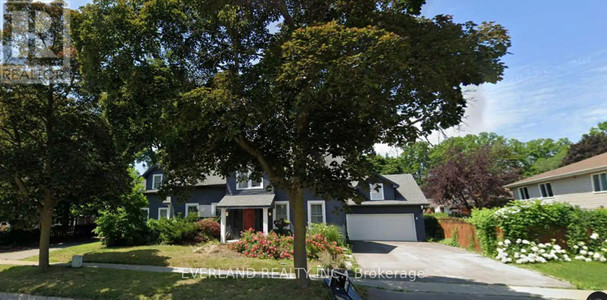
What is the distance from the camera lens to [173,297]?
A: 24.3 ft

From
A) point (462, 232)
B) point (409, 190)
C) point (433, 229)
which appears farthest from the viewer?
point (433, 229)

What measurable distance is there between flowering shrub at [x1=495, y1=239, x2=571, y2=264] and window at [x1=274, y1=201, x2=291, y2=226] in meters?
11.6

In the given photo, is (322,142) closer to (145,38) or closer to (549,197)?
(145,38)

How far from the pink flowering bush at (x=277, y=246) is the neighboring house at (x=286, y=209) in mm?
4672

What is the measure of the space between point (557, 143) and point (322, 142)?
242ft

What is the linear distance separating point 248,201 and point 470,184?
61.8 ft

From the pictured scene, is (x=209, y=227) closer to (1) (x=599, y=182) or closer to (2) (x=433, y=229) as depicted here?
(2) (x=433, y=229)

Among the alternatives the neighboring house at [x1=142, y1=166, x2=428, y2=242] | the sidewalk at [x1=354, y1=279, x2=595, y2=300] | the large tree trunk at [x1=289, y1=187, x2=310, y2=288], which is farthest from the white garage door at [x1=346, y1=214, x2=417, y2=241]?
the large tree trunk at [x1=289, y1=187, x2=310, y2=288]

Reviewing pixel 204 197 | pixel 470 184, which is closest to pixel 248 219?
pixel 204 197

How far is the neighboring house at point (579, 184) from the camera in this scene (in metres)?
18.7

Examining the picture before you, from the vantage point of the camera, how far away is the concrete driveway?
9630 millimetres

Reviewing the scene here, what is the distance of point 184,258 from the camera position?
1291cm

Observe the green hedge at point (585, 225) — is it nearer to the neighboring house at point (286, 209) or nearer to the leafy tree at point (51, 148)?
the neighboring house at point (286, 209)

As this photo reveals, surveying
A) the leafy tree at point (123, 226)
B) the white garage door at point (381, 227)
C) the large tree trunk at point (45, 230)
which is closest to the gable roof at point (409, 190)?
the white garage door at point (381, 227)
